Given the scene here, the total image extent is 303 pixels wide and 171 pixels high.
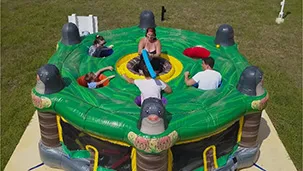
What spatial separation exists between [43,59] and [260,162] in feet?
20.1

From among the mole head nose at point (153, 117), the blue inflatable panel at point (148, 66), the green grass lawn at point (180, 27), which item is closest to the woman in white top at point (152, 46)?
the blue inflatable panel at point (148, 66)

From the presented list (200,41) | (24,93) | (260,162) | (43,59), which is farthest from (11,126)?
(260,162)

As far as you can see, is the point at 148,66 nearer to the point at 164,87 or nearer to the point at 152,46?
the point at 164,87

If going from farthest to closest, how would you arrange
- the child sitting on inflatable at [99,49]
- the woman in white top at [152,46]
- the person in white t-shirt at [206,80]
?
the child sitting on inflatable at [99,49] → the woman in white top at [152,46] → the person in white t-shirt at [206,80]

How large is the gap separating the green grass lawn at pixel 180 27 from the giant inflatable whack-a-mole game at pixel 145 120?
158cm

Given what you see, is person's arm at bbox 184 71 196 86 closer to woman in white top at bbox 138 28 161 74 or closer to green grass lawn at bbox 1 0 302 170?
woman in white top at bbox 138 28 161 74

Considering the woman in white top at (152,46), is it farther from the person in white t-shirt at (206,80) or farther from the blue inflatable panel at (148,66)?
the person in white t-shirt at (206,80)

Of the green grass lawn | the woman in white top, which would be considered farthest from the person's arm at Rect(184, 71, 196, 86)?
the green grass lawn

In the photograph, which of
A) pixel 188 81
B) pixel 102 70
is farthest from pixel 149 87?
pixel 102 70

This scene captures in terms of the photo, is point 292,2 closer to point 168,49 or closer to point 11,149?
point 168,49

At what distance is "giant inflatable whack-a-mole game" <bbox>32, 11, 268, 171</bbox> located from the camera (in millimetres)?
5004

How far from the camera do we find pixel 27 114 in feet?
26.0

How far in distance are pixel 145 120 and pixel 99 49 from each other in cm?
266

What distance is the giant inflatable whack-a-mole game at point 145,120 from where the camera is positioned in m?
5.00
